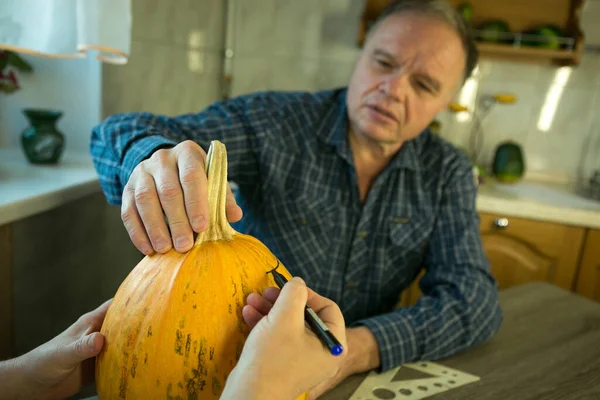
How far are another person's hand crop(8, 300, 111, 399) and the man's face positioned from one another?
0.75m

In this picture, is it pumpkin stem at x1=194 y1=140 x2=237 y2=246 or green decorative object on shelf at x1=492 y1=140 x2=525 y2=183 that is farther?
green decorative object on shelf at x1=492 y1=140 x2=525 y2=183

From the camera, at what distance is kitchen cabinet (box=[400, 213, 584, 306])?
6.12 ft

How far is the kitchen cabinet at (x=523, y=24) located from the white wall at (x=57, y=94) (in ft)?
3.82

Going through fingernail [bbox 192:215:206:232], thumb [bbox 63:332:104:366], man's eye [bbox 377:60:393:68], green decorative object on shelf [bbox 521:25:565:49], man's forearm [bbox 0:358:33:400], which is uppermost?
green decorative object on shelf [bbox 521:25:565:49]

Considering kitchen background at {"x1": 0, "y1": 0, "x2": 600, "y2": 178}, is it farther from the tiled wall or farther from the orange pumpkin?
the orange pumpkin

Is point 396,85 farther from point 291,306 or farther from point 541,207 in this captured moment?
point 541,207

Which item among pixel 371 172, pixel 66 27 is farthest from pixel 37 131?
pixel 371 172

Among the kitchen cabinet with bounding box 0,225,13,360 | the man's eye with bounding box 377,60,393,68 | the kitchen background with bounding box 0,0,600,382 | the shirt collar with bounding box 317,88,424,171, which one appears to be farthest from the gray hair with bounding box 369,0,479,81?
the kitchen cabinet with bounding box 0,225,13,360

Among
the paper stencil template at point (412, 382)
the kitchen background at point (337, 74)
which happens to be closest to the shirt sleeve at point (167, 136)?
the paper stencil template at point (412, 382)

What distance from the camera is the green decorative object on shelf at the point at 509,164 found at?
214 centimetres

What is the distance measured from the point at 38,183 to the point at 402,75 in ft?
2.94

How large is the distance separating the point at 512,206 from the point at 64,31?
160 centimetres

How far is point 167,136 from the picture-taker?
3.17ft

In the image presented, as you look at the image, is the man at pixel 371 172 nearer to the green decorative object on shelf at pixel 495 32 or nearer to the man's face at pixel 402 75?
the man's face at pixel 402 75
